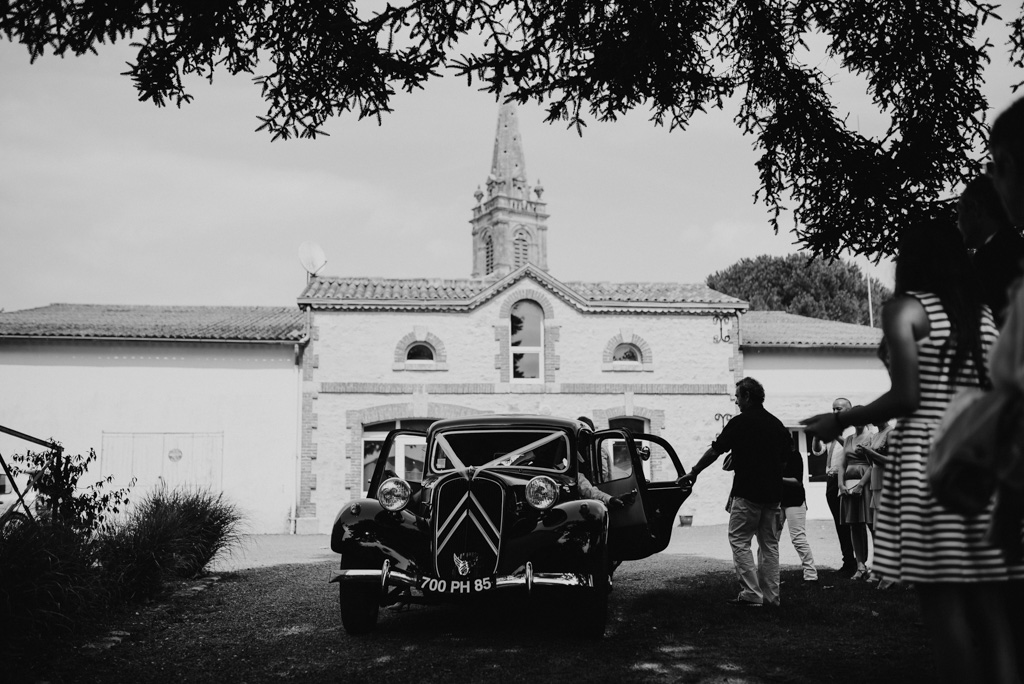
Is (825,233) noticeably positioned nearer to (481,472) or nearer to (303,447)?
(481,472)

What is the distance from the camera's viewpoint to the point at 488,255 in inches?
2992

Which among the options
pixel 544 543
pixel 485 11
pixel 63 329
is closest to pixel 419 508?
pixel 544 543

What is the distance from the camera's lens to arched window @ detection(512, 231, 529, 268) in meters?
72.5

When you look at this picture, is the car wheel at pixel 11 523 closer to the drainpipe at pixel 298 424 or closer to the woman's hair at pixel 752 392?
the woman's hair at pixel 752 392

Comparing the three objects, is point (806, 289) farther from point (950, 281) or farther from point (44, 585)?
point (950, 281)

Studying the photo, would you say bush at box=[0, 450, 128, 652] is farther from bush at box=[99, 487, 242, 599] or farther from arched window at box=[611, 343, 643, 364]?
arched window at box=[611, 343, 643, 364]

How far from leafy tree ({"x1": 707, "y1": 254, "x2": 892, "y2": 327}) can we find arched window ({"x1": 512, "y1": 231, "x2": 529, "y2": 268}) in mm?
25399

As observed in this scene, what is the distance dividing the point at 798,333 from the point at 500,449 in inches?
A: 767

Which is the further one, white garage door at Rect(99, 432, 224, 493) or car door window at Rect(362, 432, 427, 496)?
car door window at Rect(362, 432, 427, 496)

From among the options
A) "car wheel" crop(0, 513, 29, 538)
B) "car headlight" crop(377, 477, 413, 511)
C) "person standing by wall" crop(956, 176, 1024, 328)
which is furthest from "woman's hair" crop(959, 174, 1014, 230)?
"car wheel" crop(0, 513, 29, 538)

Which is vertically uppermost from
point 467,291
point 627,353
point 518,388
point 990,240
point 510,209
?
point 510,209

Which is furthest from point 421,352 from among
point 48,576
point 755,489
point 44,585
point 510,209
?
point 510,209

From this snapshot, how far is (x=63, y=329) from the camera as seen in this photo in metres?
21.8

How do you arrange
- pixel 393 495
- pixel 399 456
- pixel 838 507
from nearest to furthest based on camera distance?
pixel 393 495 → pixel 838 507 → pixel 399 456
